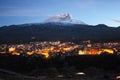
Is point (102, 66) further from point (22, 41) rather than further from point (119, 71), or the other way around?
point (22, 41)

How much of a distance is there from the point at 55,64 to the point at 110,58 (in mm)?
9903

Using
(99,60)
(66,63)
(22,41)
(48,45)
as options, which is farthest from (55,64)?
(22,41)

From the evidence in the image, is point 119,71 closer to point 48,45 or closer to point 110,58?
point 110,58

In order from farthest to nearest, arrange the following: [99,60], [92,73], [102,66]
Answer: [99,60] → [102,66] → [92,73]

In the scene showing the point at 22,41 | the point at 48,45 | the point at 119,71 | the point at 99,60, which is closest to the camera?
the point at 119,71

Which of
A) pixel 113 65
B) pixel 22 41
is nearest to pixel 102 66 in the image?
pixel 113 65

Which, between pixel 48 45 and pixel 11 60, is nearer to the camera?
pixel 11 60

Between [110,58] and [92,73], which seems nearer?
[92,73]

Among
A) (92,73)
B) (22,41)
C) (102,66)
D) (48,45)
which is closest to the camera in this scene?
(92,73)

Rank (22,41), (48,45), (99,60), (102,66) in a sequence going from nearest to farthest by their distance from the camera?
(102,66) → (99,60) → (48,45) → (22,41)

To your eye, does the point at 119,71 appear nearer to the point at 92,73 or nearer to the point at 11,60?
the point at 92,73

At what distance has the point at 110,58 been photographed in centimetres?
6106

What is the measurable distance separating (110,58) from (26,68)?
1460cm

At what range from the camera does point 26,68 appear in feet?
194
